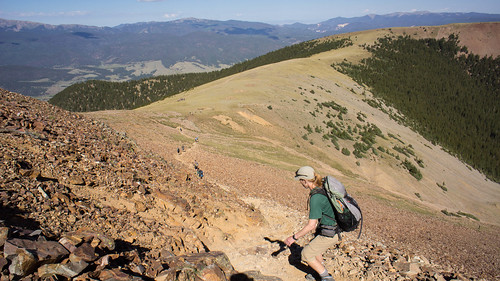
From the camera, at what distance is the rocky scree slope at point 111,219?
473 centimetres

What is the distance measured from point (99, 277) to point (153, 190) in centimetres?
502

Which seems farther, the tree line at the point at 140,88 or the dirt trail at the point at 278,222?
the tree line at the point at 140,88

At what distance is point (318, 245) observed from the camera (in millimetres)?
6020

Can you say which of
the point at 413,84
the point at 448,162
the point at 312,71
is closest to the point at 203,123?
the point at 448,162

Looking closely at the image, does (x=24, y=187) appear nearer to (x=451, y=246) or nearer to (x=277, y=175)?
(x=277, y=175)

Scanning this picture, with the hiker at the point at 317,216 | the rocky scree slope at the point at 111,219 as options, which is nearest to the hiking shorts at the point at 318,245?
the hiker at the point at 317,216

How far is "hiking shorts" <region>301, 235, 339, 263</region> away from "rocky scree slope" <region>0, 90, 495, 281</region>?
1296 mm

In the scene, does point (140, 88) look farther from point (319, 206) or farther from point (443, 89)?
point (319, 206)

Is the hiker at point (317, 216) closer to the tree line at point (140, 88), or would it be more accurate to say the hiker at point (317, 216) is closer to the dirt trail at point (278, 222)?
the dirt trail at point (278, 222)

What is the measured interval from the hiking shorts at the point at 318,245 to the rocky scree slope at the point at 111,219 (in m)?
1.30

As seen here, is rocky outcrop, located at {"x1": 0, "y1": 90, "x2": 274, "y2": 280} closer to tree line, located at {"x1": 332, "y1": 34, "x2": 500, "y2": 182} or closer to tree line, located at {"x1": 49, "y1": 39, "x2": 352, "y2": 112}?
tree line, located at {"x1": 332, "y1": 34, "x2": 500, "y2": 182}

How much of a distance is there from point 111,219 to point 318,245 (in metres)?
4.91

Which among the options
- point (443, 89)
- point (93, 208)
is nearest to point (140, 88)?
point (443, 89)

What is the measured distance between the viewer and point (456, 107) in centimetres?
8544
